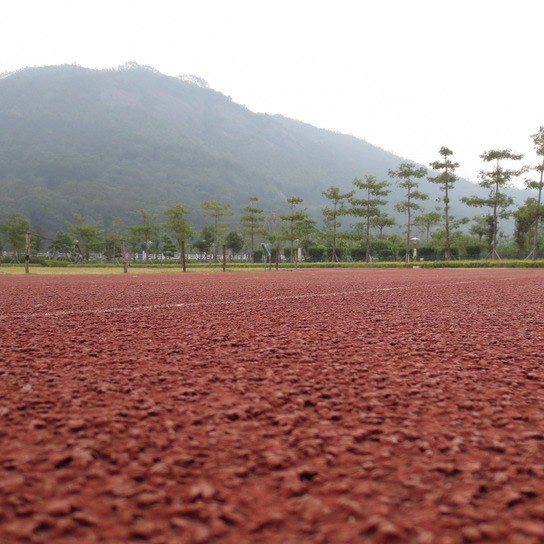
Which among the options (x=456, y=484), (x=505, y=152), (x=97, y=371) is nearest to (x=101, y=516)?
(x=456, y=484)

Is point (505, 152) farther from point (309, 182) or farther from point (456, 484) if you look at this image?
Answer: point (309, 182)

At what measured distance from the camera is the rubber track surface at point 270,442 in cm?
78

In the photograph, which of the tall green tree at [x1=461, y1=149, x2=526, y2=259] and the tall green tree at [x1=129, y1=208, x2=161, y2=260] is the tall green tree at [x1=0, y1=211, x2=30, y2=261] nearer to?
the tall green tree at [x1=129, y1=208, x2=161, y2=260]

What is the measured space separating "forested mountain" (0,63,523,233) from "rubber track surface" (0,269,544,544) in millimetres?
105025

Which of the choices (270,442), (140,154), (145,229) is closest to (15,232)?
(145,229)

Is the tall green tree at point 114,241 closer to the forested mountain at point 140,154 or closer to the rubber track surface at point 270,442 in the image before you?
the forested mountain at point 140,154

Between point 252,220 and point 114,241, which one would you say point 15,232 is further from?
point 252,220

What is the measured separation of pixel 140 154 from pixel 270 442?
6159 inches

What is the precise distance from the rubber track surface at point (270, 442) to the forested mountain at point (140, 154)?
105 m

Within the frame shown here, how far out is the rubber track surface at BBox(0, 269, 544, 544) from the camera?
78 centimetres

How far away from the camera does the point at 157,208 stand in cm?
11431

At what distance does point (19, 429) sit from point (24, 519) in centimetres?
45

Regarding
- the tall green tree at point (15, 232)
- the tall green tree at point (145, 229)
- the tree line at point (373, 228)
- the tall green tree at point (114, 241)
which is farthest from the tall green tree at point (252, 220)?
the tall green tree at point (15, 232)

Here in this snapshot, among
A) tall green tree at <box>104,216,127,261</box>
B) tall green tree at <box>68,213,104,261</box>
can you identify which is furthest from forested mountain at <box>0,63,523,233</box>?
tall green tree at <box>68,213,104,261</box>
